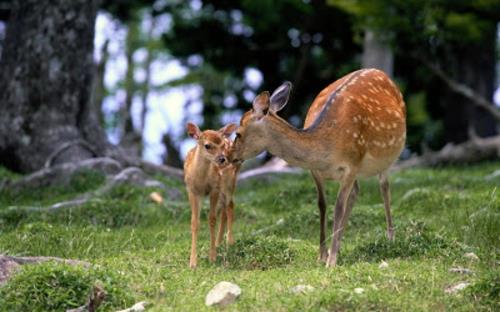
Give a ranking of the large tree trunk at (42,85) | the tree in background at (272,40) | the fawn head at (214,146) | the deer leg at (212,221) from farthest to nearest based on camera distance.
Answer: the tree in background at (272,40) < the large tree trunk at (42,85) < the fawn head at (214,146) < the deer leg at (212,221)

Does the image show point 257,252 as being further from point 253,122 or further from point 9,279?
point 9,279

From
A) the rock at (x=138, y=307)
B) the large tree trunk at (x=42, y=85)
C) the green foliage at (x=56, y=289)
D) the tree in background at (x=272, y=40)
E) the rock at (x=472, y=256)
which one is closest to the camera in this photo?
the rock at (x=138, y=307)

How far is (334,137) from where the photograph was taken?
781cm

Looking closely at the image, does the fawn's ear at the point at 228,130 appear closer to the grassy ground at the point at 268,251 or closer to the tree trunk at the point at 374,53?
the grassy ground at the point at 268,251

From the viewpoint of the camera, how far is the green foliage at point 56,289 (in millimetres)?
6242

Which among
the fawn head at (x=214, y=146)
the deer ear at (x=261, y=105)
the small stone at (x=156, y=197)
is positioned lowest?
the small stone at (x=156, y=197)

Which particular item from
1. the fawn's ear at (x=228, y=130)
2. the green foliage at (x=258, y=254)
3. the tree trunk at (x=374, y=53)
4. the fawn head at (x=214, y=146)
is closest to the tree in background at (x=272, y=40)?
the tree trunk at (x=374, y=53)

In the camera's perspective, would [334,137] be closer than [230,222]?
Yes

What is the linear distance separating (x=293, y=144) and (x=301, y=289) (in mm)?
1673

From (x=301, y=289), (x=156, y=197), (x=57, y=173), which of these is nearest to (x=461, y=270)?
(x=301, y=289)

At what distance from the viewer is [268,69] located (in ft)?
71.5

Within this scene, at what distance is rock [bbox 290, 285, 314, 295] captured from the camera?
20.6 feet

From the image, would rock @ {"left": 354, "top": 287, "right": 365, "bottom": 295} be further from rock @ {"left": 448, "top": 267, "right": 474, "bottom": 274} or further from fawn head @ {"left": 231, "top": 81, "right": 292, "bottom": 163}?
fawn head @ {"left": 231, "top": 81, "right": 292, "bottom": 163}

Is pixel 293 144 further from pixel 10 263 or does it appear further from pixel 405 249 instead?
pixel 10 263
